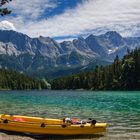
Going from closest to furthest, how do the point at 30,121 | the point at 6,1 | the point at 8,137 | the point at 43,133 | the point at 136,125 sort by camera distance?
the point at 8,137, the point at 43,133, the point at 30,121, the point at 136,125, the point at 6,1

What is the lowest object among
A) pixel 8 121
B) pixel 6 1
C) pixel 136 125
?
pixel 136 125

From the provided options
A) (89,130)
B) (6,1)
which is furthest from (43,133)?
(6,1)

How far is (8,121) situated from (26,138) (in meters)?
3.68

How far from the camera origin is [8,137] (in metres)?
34.1

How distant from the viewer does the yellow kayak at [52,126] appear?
119 feet

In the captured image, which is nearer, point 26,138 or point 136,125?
point 26,138

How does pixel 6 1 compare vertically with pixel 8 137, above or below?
above

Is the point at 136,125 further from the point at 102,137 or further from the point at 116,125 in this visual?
the point at 102,137

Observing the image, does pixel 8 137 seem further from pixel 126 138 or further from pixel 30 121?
pixel 126 138

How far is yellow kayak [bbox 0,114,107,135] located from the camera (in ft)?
119

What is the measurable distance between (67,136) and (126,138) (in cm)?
639

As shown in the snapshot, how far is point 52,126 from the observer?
36.3 metres

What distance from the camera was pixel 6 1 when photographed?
1983 inches

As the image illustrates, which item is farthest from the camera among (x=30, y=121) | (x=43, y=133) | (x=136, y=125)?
(x=136, y=125)
